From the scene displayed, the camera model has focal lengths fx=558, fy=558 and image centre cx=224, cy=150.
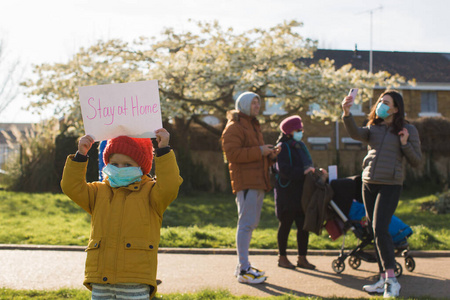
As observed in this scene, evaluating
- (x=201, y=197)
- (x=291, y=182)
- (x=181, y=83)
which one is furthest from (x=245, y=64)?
(x=291, y=182)

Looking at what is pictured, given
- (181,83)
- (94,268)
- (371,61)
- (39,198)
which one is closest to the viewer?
(94,268)

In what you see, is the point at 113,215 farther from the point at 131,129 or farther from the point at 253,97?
the point at 253,97

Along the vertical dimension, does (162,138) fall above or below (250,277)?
above

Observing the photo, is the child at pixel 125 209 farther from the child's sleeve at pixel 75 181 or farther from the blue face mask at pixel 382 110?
the blue face mask at pixel 382 110

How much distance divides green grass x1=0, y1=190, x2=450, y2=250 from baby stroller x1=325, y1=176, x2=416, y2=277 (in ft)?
5.14

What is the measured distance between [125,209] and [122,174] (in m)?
0.22

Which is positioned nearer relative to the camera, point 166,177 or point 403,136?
point 166,177

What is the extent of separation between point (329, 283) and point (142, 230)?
3.56 metres

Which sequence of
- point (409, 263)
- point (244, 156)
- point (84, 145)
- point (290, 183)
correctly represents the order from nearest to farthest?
point (84, 145)
point (244, 156)
point (409, 263)
point (290, 183)

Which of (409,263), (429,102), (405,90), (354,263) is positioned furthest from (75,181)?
(429,102)

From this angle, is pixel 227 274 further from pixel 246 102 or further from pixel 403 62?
pixel 403 62

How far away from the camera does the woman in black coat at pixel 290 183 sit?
279 inches

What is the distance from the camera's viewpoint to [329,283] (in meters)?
6.43

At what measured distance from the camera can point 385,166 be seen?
5836mm
